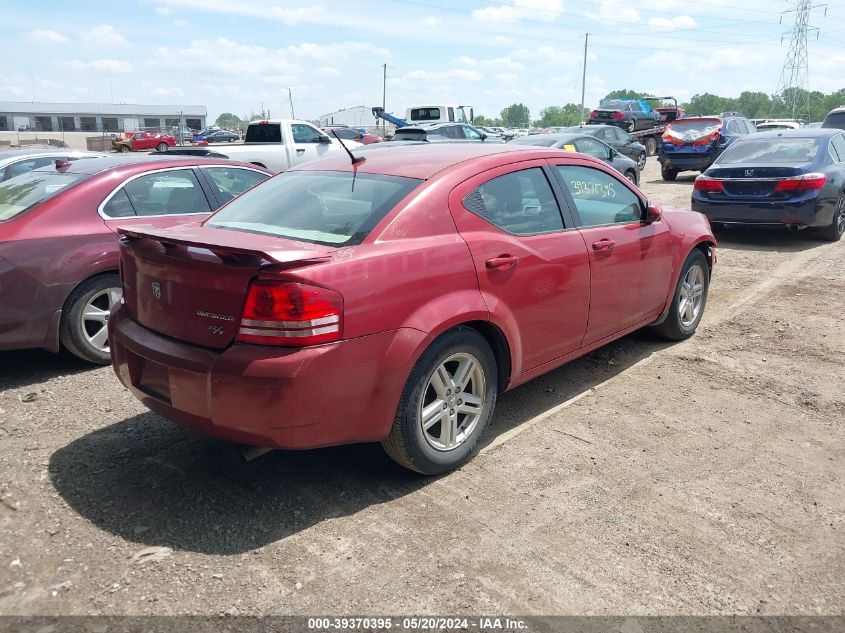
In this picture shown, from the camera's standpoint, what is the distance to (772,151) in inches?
420

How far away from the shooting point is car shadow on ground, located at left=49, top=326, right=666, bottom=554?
3221 millimetres

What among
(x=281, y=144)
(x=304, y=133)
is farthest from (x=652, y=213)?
(x=304, y=133)

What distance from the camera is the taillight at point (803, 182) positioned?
9664mm

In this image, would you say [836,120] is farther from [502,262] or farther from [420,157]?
[502,262]

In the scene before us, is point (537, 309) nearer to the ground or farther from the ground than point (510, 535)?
farther from the ground

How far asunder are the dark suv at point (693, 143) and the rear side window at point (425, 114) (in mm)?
10999

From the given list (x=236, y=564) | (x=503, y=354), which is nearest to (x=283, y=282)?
(x=236, y=564)

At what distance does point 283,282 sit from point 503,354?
4.77ft

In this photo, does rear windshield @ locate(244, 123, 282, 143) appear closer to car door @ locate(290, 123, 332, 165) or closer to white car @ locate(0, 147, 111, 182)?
car door @ locate(290, 123, 332, 165)

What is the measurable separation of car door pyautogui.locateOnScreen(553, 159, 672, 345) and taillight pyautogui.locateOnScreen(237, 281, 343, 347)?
81.3 inches

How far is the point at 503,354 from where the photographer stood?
3973 mm

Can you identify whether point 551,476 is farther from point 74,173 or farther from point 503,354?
point 74,173

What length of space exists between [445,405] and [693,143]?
1616 cm

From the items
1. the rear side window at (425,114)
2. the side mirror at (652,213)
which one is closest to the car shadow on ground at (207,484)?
the side mirror at (652,213)
